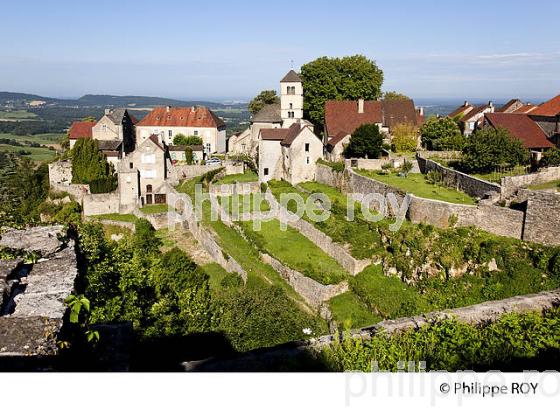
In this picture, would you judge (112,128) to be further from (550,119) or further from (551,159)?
(551,159)

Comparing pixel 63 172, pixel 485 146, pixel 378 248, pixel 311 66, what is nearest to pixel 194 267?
pixel 378 248

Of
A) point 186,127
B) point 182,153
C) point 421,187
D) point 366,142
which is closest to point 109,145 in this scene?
point 182,153

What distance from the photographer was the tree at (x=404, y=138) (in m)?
35.8

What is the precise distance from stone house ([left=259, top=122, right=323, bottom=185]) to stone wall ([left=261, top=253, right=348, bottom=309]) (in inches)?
505

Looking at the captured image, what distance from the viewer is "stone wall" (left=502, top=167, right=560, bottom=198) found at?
1977 centimetres

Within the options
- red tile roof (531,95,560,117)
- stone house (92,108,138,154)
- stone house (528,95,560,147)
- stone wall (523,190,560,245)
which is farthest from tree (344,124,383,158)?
stone house (92,108,138,154)

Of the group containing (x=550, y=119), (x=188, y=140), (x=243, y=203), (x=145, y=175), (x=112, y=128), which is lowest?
(x=243, y=203)

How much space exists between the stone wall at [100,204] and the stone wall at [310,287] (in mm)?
18686

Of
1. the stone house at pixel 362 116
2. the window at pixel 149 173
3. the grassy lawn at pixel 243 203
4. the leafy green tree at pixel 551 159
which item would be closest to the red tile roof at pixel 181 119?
the window at pixel 149 173

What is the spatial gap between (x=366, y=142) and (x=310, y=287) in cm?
1488

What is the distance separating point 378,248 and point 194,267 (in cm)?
914

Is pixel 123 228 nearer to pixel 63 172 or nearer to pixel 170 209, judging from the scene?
pixel 170 209

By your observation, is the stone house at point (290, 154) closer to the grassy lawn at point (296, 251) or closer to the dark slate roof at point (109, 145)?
the grassy lawn at point (296, 251)

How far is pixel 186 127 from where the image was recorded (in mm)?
55250
